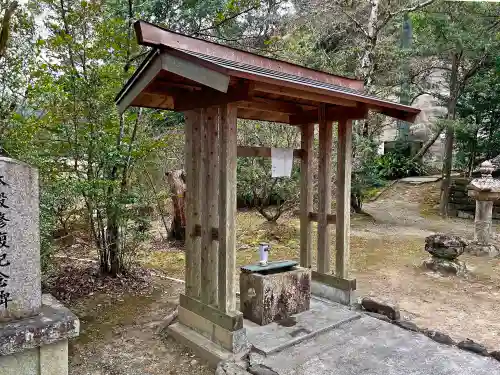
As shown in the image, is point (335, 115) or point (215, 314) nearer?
point (215, 314)

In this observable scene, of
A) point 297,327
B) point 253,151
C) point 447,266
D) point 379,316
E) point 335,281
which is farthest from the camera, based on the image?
point 447,266

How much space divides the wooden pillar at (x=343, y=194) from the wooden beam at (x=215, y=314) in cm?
178

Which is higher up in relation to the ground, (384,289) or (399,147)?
(399,147)

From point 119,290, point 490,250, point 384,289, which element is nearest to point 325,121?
point 384,289

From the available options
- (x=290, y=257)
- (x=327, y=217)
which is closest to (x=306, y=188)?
(x=327, y=217)

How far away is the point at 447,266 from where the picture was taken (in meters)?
7.00

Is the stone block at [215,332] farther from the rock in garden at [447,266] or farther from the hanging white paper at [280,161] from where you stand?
the rock in garden at [447,266]

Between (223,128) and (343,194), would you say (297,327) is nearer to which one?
(343,194)

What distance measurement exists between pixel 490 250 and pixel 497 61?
5990 millimetres

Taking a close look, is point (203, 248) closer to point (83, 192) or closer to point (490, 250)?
point (83, 192)

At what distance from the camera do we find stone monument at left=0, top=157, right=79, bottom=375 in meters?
2.88

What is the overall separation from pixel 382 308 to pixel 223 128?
9.80 feet

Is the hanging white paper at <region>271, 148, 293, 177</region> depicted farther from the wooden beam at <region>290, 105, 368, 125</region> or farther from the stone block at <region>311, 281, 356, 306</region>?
the stone block at <region>311, 281, 356, 306</region>

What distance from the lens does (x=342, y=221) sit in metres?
4.98
